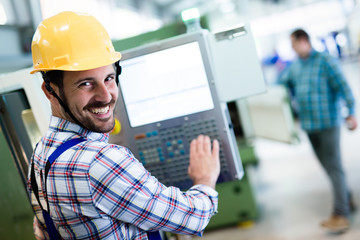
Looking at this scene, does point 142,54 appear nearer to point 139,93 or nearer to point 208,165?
point 139,93

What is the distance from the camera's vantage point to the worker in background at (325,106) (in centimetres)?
229

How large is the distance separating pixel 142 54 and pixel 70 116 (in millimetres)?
452

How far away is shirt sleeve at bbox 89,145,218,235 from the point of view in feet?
2.55

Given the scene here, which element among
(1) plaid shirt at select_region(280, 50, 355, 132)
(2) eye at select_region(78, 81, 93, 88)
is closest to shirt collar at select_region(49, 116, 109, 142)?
(2) eye at select_region(78, 81, 93, 88)

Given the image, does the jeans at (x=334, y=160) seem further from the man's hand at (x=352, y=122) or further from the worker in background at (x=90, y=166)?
the worker in background at (x=90, y=166)

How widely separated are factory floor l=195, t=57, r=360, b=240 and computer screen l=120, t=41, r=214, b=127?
1.69 m

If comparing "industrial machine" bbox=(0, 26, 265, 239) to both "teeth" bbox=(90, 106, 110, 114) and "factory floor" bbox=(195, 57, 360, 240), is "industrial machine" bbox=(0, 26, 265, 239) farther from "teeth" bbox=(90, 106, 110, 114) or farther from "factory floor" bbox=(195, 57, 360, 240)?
"factory floor" bbox=(195, 57, 360, 240)

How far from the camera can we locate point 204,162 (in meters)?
1.11

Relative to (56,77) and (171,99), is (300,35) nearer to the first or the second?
(171,99)

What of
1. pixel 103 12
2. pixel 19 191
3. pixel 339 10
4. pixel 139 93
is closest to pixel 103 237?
pixel 139 93

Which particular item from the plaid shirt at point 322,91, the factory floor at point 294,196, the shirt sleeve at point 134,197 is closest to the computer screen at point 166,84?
the shirt sleeve at point 134,197

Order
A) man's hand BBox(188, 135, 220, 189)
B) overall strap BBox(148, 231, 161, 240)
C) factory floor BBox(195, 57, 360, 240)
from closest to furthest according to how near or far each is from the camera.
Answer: overall strap BBox(148, 231, 161, 240) → man's hand BBox(188, 135, 220, 189) → factory floor BBox(195, 57, 360, 240)

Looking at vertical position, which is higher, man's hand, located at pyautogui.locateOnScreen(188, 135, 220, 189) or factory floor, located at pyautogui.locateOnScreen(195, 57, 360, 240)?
man's hand, located at pyautogui.locateOnScreen(188, 135, 220, 189)

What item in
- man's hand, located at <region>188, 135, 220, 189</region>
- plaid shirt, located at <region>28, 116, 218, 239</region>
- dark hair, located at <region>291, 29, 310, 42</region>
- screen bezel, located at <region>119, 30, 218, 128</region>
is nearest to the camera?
plaid shirt, located at <region>28, 116, 218, 239</region>
